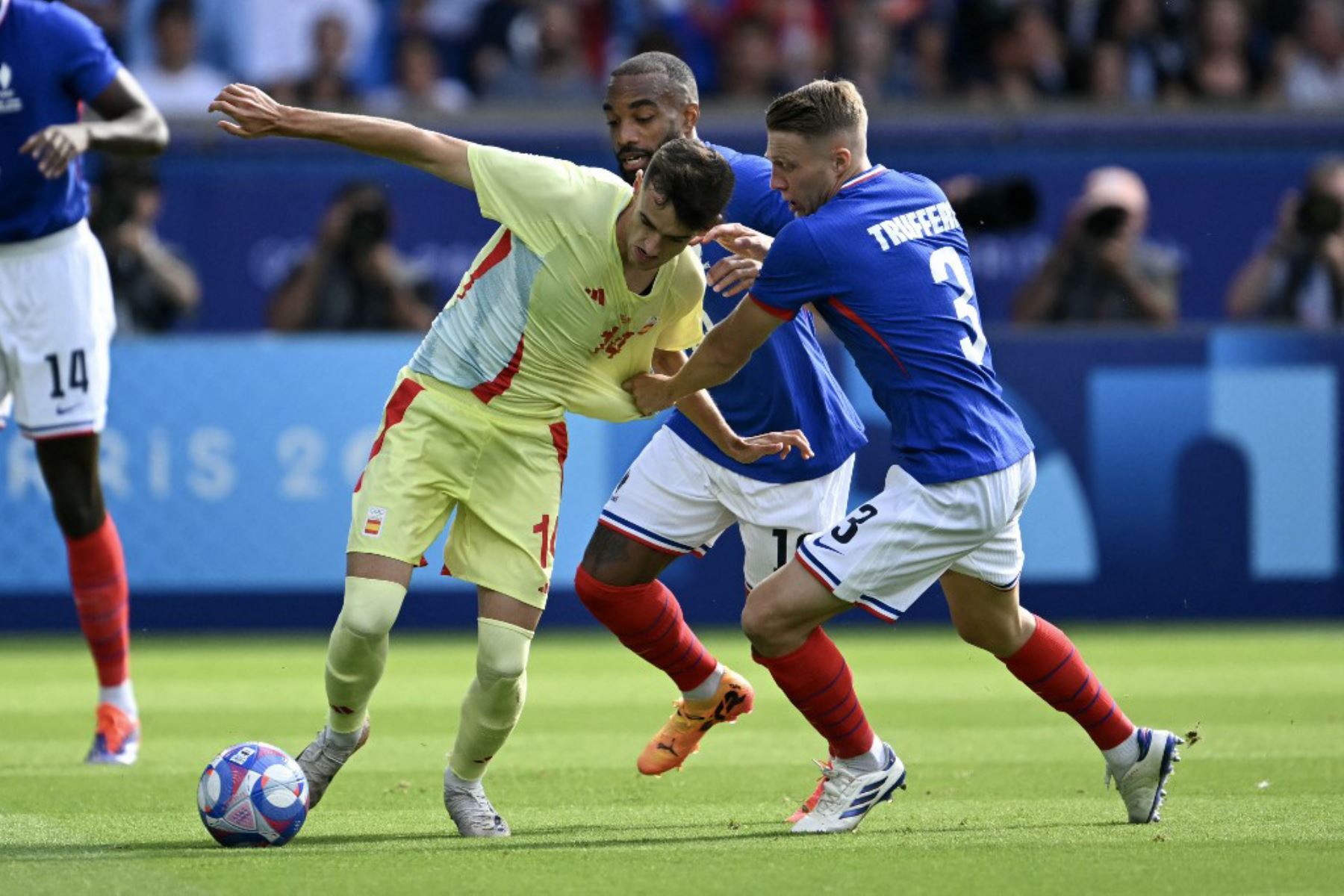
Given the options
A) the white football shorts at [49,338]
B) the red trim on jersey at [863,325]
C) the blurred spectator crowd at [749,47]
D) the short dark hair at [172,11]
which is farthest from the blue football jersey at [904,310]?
the short dark hair at [172,11]

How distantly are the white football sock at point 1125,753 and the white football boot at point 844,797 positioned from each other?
0.63 m

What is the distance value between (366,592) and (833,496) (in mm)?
1980

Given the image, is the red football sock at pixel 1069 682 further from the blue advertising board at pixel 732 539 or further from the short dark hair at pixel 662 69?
the blue advertising board at pixel 732 539

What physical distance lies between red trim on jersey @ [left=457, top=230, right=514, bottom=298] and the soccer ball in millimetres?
1489

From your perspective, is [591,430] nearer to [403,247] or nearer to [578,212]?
[403,247]

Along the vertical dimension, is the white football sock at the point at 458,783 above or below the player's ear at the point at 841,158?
below

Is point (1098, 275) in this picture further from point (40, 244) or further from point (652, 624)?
point (40, 244)

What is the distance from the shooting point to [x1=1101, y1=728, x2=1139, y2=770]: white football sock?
6.42 meters

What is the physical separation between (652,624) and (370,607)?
1.56m

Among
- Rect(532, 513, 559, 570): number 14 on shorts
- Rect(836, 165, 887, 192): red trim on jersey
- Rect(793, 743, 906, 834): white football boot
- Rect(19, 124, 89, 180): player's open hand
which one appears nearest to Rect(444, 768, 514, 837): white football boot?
Rect(532, 513, 559, 570): number 14 on shorts

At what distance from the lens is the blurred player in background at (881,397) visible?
6.09m

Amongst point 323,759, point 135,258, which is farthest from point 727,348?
point 135,258

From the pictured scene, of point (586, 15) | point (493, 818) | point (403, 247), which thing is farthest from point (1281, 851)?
point (586, 15)

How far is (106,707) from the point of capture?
779 cm
